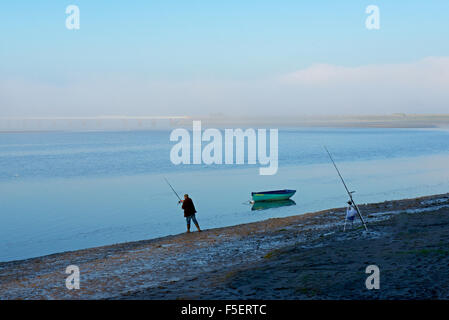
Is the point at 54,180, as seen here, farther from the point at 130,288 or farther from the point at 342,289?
the point at 342,289

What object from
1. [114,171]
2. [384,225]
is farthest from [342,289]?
[114,171]

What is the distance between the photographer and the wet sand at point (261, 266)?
29.7 ft

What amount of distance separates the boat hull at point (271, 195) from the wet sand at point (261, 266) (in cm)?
1093

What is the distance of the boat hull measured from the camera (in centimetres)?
2968

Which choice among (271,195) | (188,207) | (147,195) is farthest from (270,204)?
(188,207)

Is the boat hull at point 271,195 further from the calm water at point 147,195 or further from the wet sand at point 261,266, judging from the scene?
the wet sand at point 261,266

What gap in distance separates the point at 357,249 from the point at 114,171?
44.9 meters

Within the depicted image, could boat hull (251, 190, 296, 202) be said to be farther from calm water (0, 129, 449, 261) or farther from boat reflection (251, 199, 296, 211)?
calm water (0, 129, 449, 261)

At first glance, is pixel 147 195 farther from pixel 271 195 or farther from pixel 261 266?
pixel 261 266

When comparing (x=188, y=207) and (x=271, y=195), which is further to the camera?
Answer: (x=271, y=195)

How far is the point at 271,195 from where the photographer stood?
30.0m

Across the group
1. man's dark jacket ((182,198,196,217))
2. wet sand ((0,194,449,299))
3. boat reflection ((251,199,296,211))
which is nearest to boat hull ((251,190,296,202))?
boat reflection ((251,199,296,211))

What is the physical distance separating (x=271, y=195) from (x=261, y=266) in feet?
61.8
